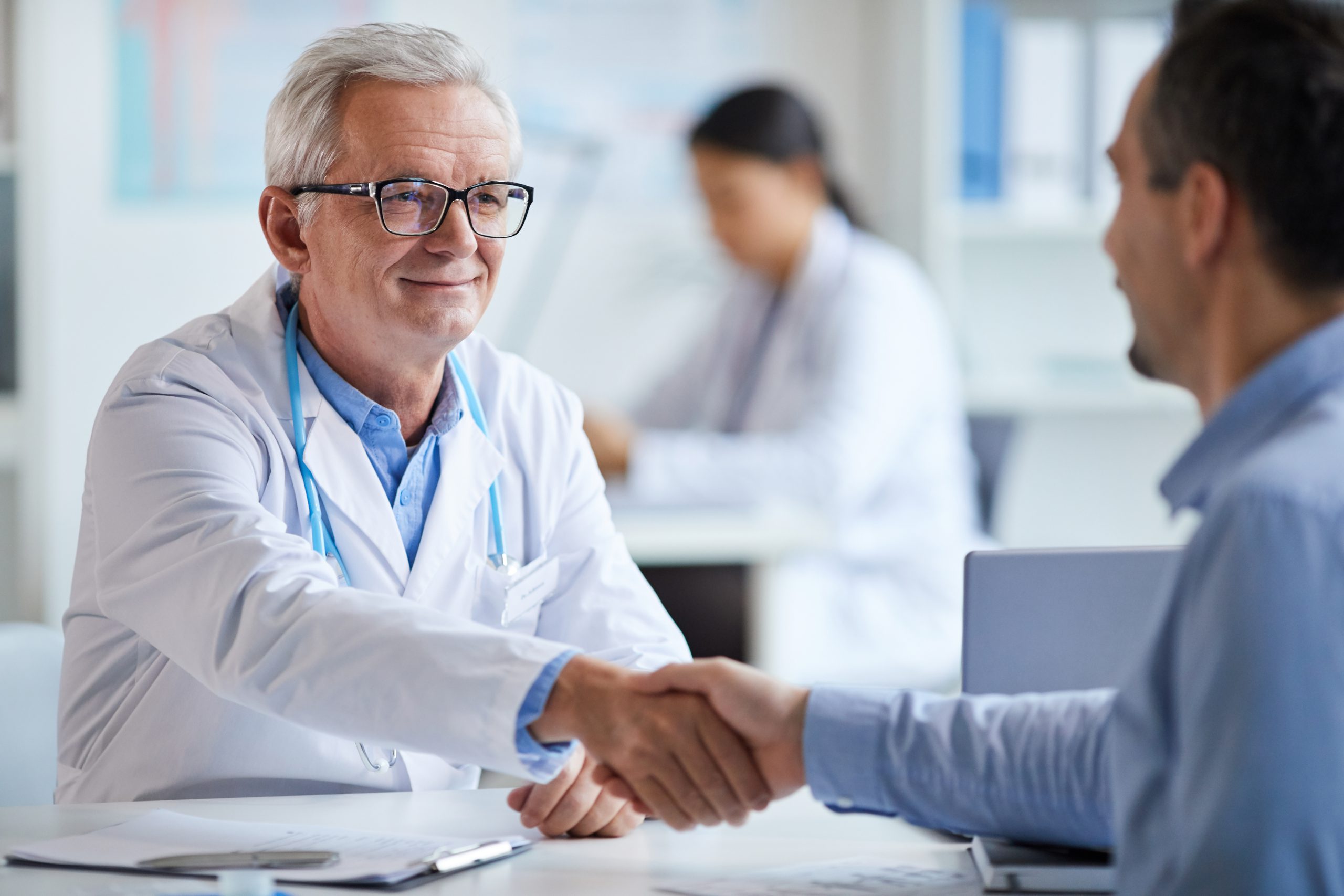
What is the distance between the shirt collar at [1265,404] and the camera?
814 mm

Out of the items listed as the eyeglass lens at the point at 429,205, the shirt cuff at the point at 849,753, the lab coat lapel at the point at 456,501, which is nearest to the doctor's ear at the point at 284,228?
the eyeglass lens at the point at 429,205

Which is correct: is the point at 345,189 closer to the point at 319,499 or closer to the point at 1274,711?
the point at 319,499

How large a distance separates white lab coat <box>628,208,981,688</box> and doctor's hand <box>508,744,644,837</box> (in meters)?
1.60

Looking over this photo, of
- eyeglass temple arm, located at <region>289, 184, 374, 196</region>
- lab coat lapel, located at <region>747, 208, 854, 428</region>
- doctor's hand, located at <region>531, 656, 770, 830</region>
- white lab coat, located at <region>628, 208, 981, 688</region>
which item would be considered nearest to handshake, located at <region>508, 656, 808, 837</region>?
doctor's hand, located at <region>531, 656, 770, 830</region>

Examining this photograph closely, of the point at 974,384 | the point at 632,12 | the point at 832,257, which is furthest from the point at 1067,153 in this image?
the point at 632,12

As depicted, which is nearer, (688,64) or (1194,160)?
(1194,160)

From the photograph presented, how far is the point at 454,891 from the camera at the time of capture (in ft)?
3.18

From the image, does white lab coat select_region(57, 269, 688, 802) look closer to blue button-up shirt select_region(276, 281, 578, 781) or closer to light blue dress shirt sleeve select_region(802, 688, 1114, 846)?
blue button-up shirt select_region(276, 281, 578, 781)

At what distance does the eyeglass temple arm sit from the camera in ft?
4.57

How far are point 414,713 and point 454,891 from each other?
0.16 metres

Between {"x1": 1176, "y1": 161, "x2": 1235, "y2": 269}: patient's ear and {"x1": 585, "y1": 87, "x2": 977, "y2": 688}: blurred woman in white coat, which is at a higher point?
{"x1": 1176, "y1": 161, "x2": 1235, "y2": 269}: patient's ear

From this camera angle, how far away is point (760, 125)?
3215 mm

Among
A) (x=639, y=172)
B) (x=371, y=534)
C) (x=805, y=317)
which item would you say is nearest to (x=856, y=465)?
(x=805, y=317)

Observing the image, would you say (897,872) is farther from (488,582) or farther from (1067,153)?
(1067,153)
